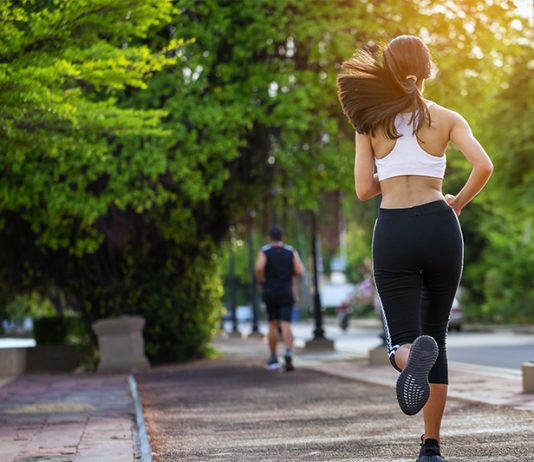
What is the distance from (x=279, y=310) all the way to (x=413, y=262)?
34.8ft

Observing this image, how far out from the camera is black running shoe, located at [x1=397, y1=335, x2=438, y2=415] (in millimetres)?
4859

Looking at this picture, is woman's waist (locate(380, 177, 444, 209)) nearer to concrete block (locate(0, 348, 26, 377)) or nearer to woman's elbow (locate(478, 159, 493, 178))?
woman's elbow (locate(478, 159, 493, 178))

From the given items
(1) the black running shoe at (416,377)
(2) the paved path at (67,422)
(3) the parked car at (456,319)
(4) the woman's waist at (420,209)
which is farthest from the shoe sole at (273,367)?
(3) the parked car at (456,319)

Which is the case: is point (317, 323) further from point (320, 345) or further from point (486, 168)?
point (486, 168)

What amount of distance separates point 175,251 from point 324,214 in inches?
128

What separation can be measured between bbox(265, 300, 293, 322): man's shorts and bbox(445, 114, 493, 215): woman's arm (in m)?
10.2

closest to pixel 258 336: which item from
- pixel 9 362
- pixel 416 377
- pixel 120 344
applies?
pixel 120 344

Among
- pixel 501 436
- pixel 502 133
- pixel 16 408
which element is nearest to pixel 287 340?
pixel 16 408

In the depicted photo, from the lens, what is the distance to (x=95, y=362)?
20.3 m

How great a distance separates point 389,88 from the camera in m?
5.31

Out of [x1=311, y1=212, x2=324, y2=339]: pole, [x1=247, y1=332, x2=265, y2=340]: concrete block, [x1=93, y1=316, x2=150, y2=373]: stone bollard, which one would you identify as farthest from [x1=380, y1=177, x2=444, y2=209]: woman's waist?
[x1=247, y1=332, x2=265, y2=340]: concrete block

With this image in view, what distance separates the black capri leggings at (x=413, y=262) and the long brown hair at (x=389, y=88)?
396 mm

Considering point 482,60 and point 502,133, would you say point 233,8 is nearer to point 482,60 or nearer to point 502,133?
point 482,60

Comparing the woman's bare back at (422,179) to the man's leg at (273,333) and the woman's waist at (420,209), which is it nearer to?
the woman's waist at (420,209)
